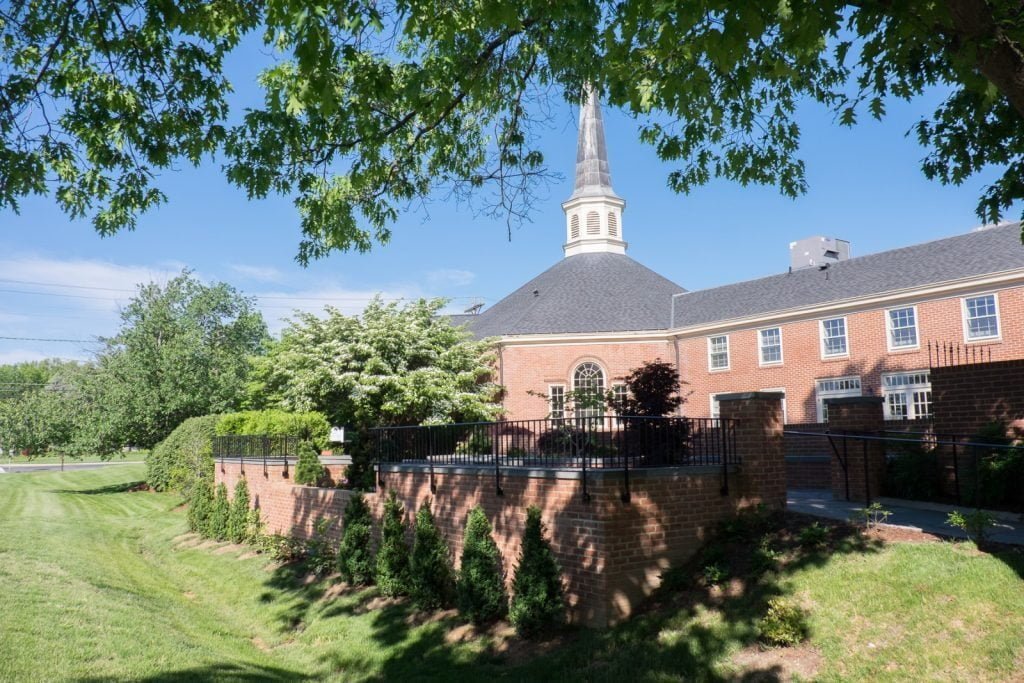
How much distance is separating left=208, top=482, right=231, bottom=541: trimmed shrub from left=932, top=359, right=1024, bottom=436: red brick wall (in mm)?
17308

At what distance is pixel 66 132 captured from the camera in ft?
24.5

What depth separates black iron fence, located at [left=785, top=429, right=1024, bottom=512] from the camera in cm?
988

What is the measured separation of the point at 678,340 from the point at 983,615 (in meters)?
27.1

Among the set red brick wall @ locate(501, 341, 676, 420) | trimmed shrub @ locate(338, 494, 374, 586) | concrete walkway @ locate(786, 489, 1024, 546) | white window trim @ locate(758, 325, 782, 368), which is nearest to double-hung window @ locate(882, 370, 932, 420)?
white window trim @ locate(758, 325, 782, 368)

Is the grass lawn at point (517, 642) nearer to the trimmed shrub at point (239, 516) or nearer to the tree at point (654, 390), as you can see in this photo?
the tree at point (654, 390)

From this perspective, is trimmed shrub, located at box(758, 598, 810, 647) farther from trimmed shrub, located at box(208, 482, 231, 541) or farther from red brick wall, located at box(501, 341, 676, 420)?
red brick wall, located at box(501, 341, 676, 420)

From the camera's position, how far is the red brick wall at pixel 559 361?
32.5 meters

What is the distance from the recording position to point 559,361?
32.8 m

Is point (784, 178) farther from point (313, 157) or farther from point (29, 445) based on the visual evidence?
point (29, 445)

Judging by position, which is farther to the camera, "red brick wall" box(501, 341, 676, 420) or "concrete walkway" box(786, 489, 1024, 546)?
"red brick wall" box(501, 341, 676, 420)

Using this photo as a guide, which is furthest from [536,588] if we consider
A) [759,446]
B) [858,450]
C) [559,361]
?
[559,361]

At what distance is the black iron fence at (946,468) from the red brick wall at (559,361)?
792 inches

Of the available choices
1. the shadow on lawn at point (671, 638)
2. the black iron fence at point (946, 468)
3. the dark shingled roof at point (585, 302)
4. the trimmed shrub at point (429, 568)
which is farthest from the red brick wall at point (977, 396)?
the dark shingled roof at point (585, 302)

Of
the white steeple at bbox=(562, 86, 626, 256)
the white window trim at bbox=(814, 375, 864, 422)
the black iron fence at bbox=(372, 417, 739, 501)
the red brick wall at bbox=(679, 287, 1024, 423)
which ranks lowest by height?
the black iron fence at bbox=(372, 417, 739, 501)
